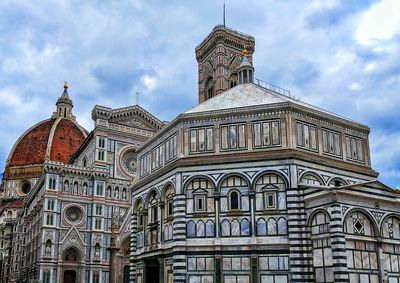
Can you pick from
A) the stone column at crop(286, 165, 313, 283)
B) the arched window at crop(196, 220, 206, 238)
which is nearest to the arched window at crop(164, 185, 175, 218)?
the arched window at crop(196, 220, 206, 238)

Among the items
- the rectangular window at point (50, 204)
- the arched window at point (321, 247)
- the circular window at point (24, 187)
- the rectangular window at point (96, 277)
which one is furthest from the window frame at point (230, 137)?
the circular window at point (24, 187)

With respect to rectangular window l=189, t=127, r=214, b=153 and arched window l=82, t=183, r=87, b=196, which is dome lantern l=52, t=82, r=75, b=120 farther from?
rectangular window l=189, t=127, r=214, b=153

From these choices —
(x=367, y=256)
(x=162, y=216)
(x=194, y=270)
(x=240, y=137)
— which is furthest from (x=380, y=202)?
(x=162, y=216)

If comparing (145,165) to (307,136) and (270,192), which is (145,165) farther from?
(307,136)

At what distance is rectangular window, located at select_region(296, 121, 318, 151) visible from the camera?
101 feet

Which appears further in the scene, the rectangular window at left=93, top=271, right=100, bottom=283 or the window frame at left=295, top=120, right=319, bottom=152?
the rectangular window at left=93, top=271, right=100, bottom=283

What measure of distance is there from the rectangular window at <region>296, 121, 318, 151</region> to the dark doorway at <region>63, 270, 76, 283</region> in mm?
36404

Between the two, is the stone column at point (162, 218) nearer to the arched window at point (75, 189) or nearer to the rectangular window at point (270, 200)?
the rectangular window at point (270, 200)

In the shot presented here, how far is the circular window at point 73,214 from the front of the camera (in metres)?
58.0

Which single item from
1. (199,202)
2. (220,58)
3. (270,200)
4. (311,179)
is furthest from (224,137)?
(220,58)

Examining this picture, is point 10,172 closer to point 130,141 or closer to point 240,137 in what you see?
point 130,141

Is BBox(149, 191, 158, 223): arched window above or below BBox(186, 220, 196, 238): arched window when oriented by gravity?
above

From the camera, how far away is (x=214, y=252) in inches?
1148

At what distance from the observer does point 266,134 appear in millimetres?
30766
